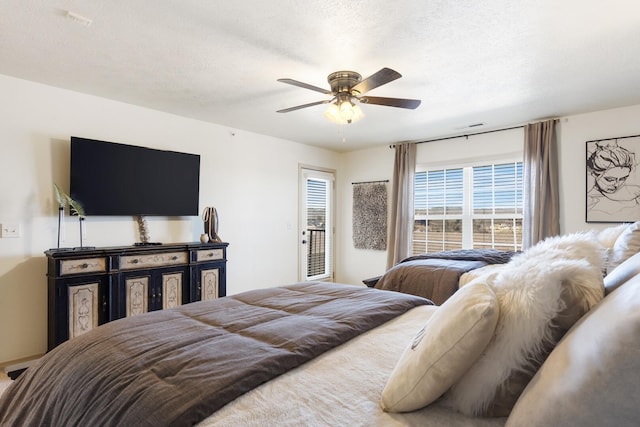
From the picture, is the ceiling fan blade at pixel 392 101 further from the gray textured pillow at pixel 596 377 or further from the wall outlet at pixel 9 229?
the wall outlet at pixel 9 229

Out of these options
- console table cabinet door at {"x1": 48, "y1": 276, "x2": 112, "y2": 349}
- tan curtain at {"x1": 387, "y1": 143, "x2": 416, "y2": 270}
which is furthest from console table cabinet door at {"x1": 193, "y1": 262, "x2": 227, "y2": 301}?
tan curtain at {"x1": 387, "y1": 143, "x2": 416, "y2": 270}

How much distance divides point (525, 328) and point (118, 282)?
3.40m

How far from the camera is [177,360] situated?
1.17 meters

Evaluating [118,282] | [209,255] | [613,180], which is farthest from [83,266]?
[613,180]

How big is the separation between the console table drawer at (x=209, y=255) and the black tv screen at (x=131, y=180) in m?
0.55

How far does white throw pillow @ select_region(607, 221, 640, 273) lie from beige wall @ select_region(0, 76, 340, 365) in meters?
4.00

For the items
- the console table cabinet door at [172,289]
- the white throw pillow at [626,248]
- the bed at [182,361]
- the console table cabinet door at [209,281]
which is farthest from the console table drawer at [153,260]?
the white throw pillow at [626,248]

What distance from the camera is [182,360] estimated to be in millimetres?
1170

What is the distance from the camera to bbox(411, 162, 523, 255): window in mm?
4676

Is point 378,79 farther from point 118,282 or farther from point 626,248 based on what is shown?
point 118,282

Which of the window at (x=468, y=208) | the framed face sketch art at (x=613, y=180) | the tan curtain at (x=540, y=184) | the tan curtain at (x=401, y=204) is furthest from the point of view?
the tan curtain at (x=401, y=204)

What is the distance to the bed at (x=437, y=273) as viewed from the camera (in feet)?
10.1

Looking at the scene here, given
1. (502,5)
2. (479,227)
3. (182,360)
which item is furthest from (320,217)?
(182,360)

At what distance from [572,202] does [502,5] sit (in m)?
3.07
